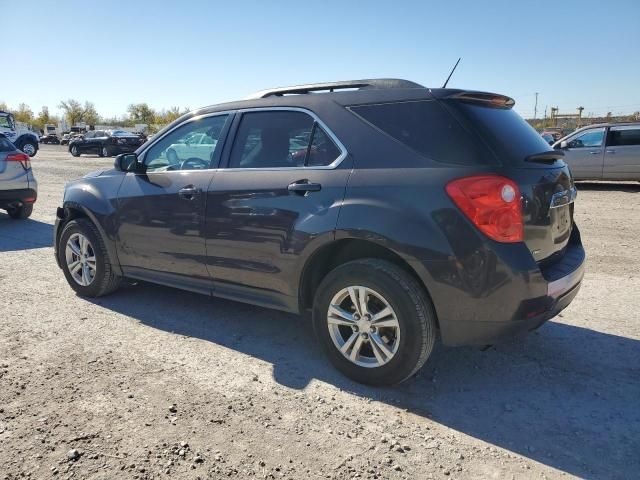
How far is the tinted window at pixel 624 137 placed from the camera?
12.7 meters

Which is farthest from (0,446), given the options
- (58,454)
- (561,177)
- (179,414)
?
(561,177)

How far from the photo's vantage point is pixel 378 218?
297cm

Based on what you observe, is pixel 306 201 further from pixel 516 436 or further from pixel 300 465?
pixel 516 436

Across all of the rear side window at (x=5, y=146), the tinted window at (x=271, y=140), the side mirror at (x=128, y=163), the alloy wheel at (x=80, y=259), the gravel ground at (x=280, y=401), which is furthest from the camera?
the rear side window at (x=5, y=146)

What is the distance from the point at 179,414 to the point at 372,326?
1.26 metres

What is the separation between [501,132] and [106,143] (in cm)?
3170

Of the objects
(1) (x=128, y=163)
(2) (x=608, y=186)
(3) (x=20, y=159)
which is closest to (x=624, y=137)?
(2) (x=608, y=186)

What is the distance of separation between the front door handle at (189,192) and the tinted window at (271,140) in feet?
1.16

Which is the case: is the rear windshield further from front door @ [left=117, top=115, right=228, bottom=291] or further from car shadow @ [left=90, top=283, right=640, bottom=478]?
front door @ [left=117, top=115, right=228, bottom=291]

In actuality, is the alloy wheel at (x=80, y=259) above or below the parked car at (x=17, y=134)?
below

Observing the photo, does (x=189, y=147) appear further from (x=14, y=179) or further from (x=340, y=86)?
(x=14, y=179)

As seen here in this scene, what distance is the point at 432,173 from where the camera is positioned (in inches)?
113

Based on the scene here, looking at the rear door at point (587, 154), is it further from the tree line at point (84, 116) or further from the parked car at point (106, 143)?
the tree line at point (84, 116)

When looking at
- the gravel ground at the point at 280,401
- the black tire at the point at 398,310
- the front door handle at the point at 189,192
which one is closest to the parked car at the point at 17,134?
the front door handle at the point at 189,192
